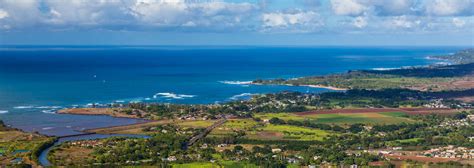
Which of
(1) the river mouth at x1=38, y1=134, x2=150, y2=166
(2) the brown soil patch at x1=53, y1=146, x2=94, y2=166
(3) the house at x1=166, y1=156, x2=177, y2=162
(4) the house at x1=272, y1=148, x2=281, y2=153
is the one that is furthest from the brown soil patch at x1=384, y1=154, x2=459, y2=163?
(2) the brown soil patch at x1=53, y1=146, x2=94, y2=166

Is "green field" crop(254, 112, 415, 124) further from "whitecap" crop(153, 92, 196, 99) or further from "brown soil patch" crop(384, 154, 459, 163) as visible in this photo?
"whitecap" crop(153, 92, 196, 99)

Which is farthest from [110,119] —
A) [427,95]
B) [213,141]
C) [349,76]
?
[349,76]

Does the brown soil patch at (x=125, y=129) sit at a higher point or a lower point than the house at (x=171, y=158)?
lower

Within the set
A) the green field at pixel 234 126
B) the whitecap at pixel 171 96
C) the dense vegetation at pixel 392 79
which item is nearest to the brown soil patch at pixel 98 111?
the green field at pixel 234 126

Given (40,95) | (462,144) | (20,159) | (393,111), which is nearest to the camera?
(20,159)

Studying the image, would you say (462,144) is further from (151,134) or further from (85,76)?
(85,76)

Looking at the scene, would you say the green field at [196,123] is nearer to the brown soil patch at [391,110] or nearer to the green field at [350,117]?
the green field at [350,117]

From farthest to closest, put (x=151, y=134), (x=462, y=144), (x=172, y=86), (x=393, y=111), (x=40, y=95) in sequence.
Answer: (x=172, y=86)
(x=40, y=95)
(x=393, y=111)
(x=151, y=134)
(x=462, y=144)

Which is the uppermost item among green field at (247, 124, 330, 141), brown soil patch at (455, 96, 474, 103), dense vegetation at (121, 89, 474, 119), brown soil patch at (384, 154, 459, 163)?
brown soil patch at (455, 96, 474, 103)

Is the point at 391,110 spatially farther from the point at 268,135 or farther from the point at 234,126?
the point at 268,135
